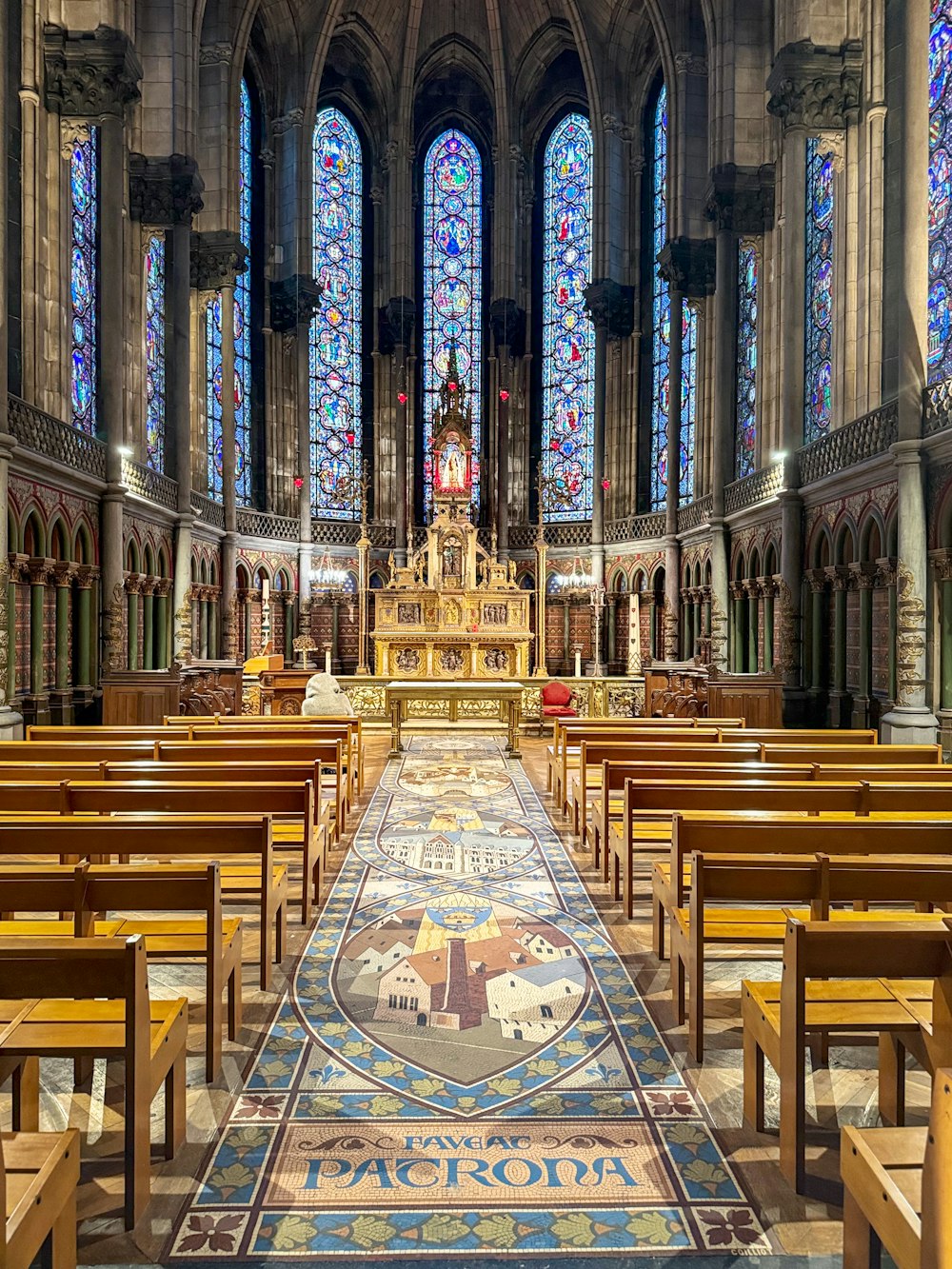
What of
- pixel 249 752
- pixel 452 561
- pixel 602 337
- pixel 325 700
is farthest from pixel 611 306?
pixel 249 752

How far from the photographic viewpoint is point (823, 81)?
15.9m

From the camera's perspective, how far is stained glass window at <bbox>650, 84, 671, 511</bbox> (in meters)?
26.4

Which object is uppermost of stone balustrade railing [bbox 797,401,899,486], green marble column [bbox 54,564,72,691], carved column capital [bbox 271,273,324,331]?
carved column capital [bbox 271,273,324,331]

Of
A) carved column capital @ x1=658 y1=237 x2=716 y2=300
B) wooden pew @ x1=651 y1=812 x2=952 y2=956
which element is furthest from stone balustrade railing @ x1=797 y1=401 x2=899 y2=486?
wooden pew @ x1=651 y1=812 x2=952 y2=956

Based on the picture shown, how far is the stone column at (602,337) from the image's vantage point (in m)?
27.2

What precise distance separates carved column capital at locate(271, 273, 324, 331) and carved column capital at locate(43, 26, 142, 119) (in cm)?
1136

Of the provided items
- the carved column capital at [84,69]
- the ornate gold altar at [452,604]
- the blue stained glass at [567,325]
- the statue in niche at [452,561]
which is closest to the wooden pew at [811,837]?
the ornate gold altar at [452,604]

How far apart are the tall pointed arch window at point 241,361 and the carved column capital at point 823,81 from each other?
15.0 meters

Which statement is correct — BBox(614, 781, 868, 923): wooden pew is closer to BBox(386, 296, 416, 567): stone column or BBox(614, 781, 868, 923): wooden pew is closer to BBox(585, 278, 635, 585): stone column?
BBox(585, 278, 635, 585): stone column

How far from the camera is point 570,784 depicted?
363 inches

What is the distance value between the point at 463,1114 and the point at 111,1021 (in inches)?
54.0

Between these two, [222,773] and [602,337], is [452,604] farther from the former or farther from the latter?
[222,773]

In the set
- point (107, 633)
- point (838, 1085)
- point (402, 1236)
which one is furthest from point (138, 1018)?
point (107, 633)

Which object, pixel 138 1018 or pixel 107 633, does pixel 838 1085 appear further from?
pixel 107 633
